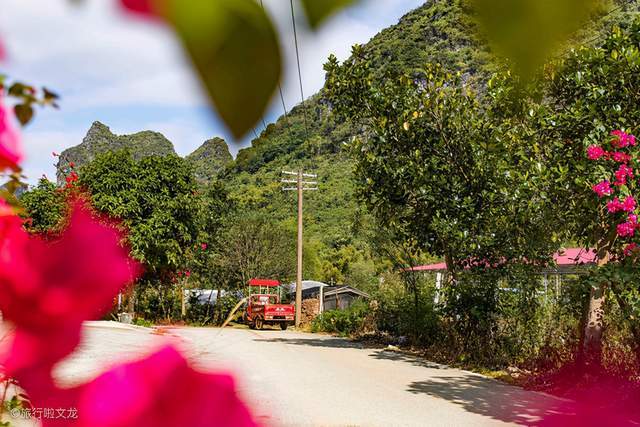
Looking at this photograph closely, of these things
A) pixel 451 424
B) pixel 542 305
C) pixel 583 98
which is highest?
pixel 583 98

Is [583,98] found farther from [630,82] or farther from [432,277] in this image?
[432,277]

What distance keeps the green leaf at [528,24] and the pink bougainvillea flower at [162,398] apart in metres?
0.15

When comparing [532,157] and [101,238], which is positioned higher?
[532,157]

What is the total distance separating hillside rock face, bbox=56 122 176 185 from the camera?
36 centimetres

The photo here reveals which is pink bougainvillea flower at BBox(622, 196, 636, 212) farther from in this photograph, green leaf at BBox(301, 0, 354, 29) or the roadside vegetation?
green leaf at BBox(301, 0, 354, 29)

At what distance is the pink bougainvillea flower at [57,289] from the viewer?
0.24 meters

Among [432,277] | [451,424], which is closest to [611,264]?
[451,424]

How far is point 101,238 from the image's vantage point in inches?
9.6

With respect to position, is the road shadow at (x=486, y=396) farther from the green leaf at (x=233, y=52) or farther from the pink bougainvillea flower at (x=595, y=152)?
the green leaf at (x=233, y=52)

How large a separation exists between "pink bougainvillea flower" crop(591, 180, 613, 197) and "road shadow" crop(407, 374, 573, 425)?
201cm

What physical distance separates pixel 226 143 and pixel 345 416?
563 centimetres

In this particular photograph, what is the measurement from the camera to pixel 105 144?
1.34 feet

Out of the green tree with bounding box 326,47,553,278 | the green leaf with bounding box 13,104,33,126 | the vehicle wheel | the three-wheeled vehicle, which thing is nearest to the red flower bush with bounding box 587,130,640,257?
the green tree with bounding box 326,47,553,278

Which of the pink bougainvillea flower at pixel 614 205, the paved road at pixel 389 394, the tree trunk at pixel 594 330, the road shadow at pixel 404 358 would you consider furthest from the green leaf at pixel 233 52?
the road shadow at pixel 404 358
